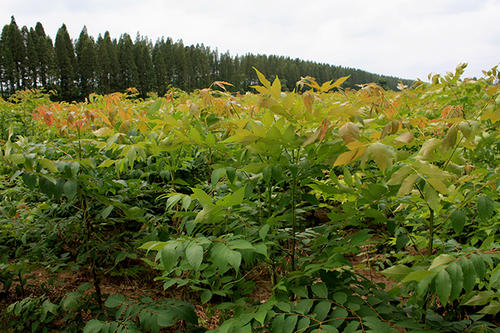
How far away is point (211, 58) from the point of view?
224 ft

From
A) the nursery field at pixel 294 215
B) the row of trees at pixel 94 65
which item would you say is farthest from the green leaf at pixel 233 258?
the row of trees at pixel 94 65

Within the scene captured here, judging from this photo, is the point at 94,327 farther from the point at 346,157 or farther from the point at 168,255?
the point at 346,157

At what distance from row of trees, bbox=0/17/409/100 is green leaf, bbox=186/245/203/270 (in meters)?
40.8

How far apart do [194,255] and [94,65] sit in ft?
188

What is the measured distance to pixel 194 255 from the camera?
35.7 inches

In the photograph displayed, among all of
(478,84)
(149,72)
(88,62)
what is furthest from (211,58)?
(478,84)

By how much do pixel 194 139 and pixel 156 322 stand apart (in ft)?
2.67

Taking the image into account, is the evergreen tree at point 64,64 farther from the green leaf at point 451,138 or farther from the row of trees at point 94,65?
the green leaf at point 451,138

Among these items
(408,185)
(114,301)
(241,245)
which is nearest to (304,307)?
(241,245)

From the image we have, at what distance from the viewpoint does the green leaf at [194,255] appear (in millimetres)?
882

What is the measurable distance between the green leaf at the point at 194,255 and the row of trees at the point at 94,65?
1606 inches

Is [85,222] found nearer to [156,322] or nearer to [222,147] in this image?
[156,322]

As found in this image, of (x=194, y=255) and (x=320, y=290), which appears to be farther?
(x=320, y=290)

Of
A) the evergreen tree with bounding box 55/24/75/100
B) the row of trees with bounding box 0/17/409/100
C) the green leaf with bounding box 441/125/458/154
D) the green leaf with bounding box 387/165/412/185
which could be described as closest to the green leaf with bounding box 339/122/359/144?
the green leaf with bounding box 387/165/412/185
